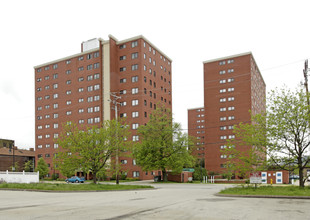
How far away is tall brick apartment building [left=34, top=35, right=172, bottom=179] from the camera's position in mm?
72375

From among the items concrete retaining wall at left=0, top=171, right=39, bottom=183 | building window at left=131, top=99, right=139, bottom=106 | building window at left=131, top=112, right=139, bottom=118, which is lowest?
concrete retaining wall at left=0, top=171, right=39, bottom=183

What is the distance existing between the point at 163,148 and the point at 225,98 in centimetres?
4216

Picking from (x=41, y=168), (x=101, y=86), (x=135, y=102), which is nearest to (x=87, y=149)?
(x=135, y=102)

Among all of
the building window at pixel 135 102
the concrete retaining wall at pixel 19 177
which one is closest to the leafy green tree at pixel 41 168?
the building window at pixel 135 102

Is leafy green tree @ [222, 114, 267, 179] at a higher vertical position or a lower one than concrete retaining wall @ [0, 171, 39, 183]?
higher

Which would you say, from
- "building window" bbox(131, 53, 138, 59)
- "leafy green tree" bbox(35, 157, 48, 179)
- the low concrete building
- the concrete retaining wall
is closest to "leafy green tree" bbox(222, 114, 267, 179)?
the concrete retaining wall

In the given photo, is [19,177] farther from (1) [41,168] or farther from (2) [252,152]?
(1) [41,168]

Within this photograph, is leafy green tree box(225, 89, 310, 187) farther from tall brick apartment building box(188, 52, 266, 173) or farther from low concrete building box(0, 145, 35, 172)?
low concrete building box(0, 145, 35, 172)

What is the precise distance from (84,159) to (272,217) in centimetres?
2294

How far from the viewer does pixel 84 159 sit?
30.9 metres

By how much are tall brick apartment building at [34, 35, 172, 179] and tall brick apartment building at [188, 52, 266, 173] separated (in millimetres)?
13898

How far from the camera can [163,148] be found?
5191 cm

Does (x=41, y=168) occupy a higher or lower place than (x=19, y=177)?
lower

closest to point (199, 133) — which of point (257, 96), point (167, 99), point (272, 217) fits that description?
point (257, 96)
